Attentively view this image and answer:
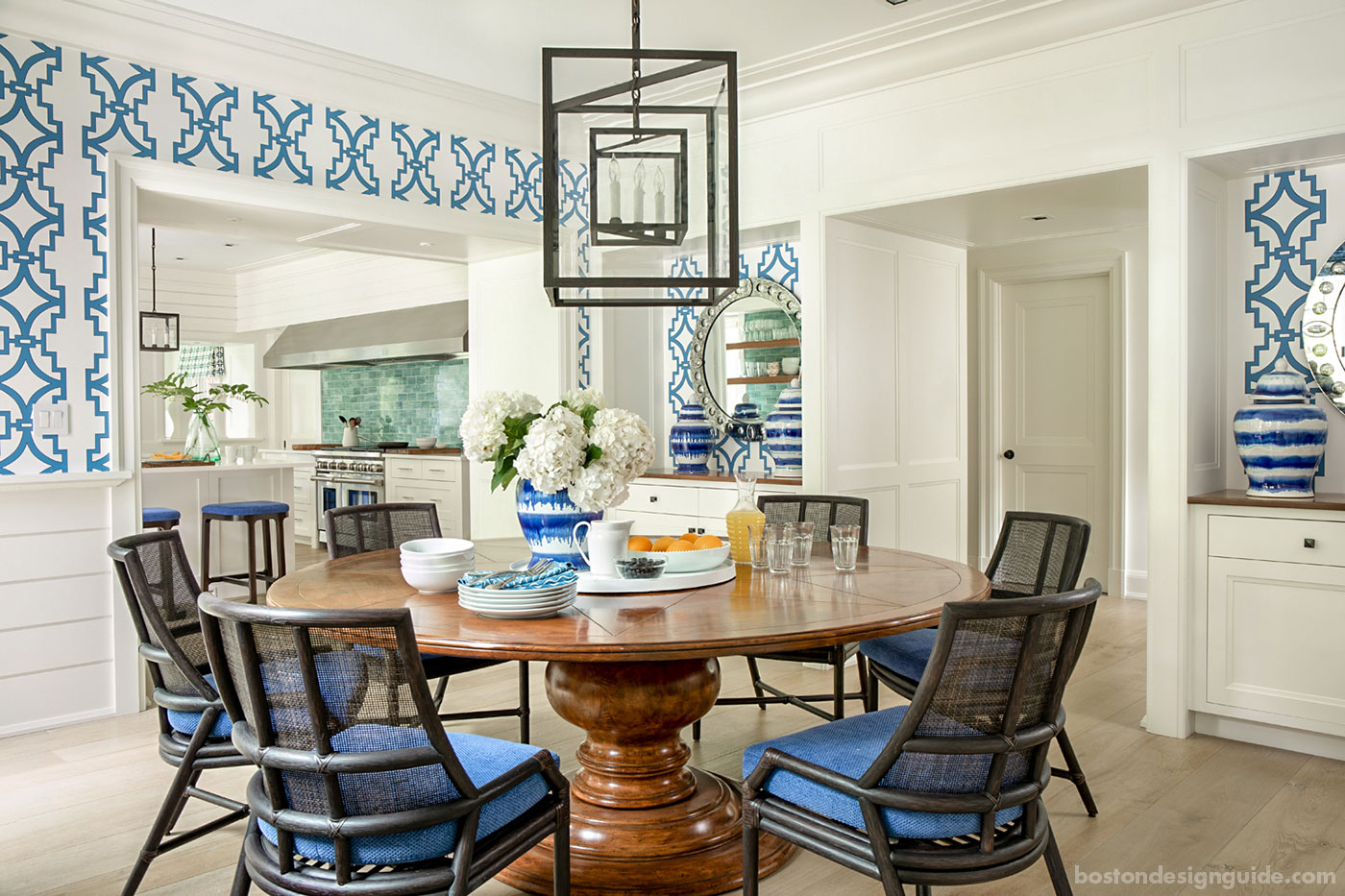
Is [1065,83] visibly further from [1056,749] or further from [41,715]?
[41,715]

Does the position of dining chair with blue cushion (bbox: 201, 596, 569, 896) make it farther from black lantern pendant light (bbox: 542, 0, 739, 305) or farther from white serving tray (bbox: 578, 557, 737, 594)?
black lantern pendant light (bbox: 542, 0, 739, 305)

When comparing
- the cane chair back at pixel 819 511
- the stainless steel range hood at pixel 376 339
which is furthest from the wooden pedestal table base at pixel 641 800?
the stainless steel range hood at pixel 376 339

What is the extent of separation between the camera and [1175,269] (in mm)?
3316

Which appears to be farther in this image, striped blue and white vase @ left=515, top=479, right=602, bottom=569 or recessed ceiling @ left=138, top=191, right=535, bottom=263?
recessed ceiling @ left=138, top=191, right=535, bottom=263

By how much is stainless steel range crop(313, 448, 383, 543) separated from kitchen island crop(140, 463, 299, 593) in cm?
146

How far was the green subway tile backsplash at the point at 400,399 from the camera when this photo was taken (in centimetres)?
822

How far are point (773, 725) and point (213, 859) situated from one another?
1851mm

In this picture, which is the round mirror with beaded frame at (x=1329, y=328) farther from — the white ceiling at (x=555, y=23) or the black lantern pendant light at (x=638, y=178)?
the black lantern pendant light at (x=638, y=178)

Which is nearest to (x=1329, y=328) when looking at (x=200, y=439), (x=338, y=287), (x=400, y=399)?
(x=200, y=439)

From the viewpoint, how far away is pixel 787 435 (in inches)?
184

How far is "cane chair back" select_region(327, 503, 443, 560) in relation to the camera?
10.3ft

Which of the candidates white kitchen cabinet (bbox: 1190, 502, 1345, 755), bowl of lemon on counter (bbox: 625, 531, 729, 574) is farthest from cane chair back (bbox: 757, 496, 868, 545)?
white kitchen cabinet (bbox: 1190, 502, 1345, 755)

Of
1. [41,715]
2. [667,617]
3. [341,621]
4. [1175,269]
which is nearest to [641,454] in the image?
[667,617]

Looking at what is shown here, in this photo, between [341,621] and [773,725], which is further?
[773,725]
